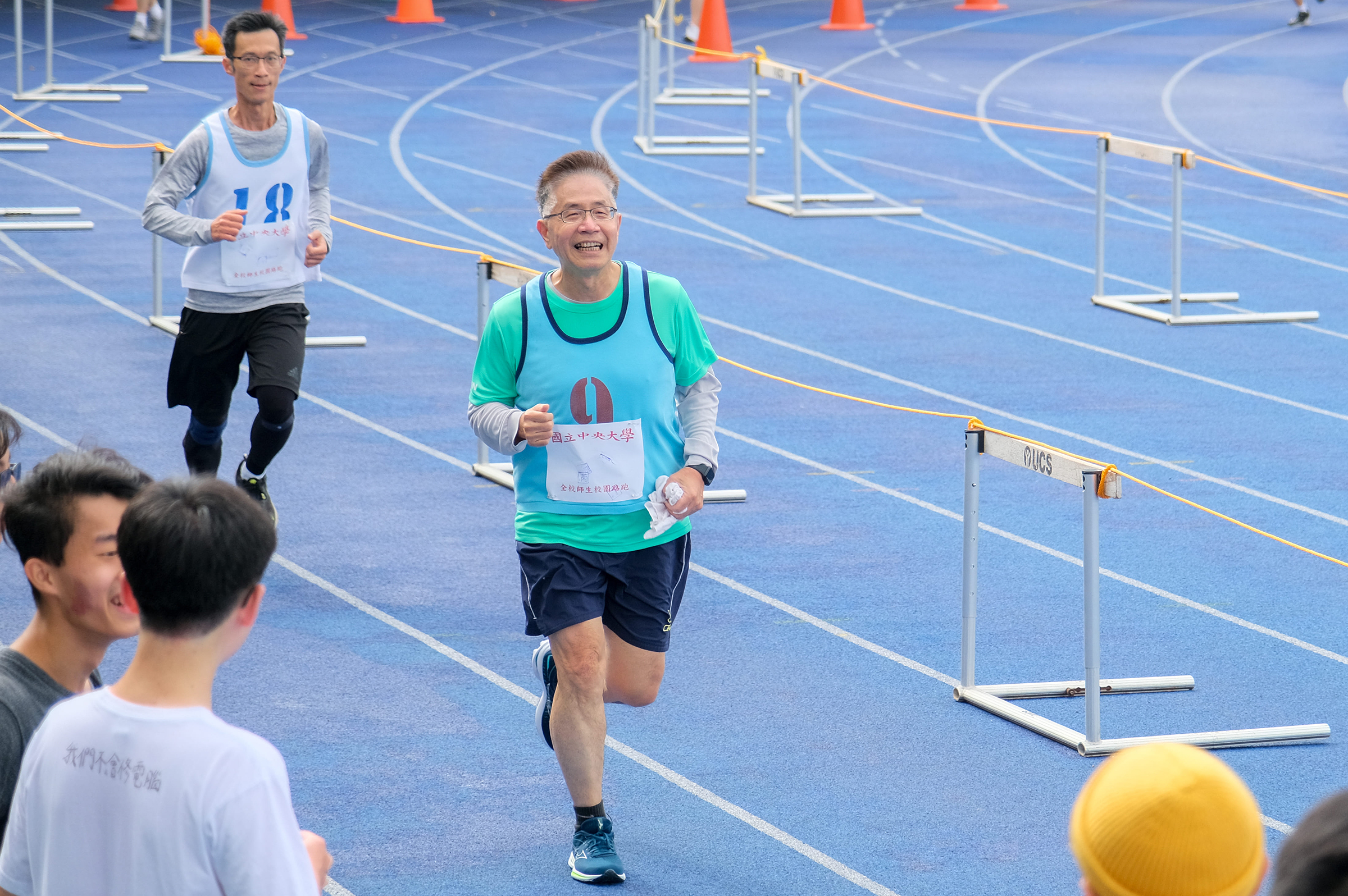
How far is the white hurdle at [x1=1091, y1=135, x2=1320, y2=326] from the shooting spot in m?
11.7

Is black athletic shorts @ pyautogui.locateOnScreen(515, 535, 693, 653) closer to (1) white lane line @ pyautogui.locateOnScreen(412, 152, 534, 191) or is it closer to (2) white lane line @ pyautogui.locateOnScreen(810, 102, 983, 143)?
(1) white lane line @ pyautogui.locateOnScreen(412, 152, 534, 191)

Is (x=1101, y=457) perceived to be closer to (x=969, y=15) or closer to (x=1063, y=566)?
(x=1063, y=566)

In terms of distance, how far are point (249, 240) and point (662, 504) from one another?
3.05m

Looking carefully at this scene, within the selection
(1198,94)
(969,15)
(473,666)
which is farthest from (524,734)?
(969,15)

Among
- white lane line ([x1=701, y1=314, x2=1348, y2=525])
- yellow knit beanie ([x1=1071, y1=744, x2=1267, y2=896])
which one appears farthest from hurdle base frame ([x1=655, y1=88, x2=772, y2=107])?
yellow knit beanie ([x1=1071, y1=744, x2=1267, y2=896])

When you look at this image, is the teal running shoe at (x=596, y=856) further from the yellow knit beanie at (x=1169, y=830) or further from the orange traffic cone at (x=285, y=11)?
the orange traffic cone at (x=285, y=11)

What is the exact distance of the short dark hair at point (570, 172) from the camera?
4961mm

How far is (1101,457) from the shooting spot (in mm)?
9023

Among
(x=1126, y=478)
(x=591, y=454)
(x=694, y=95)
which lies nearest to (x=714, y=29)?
(x=694, y=95)

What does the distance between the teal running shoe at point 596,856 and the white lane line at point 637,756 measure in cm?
28

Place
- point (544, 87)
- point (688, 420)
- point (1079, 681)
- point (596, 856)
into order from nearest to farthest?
1. point (596, 856)
2. point (688, 420)
3. point (1079, 681)
4. point (544, 87)

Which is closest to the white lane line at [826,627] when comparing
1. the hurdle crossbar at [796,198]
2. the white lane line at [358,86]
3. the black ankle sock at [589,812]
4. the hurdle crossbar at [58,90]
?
the black ankle sock at [589,812]

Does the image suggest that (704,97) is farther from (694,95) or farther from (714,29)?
(714,29)

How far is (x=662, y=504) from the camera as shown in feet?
16.1
